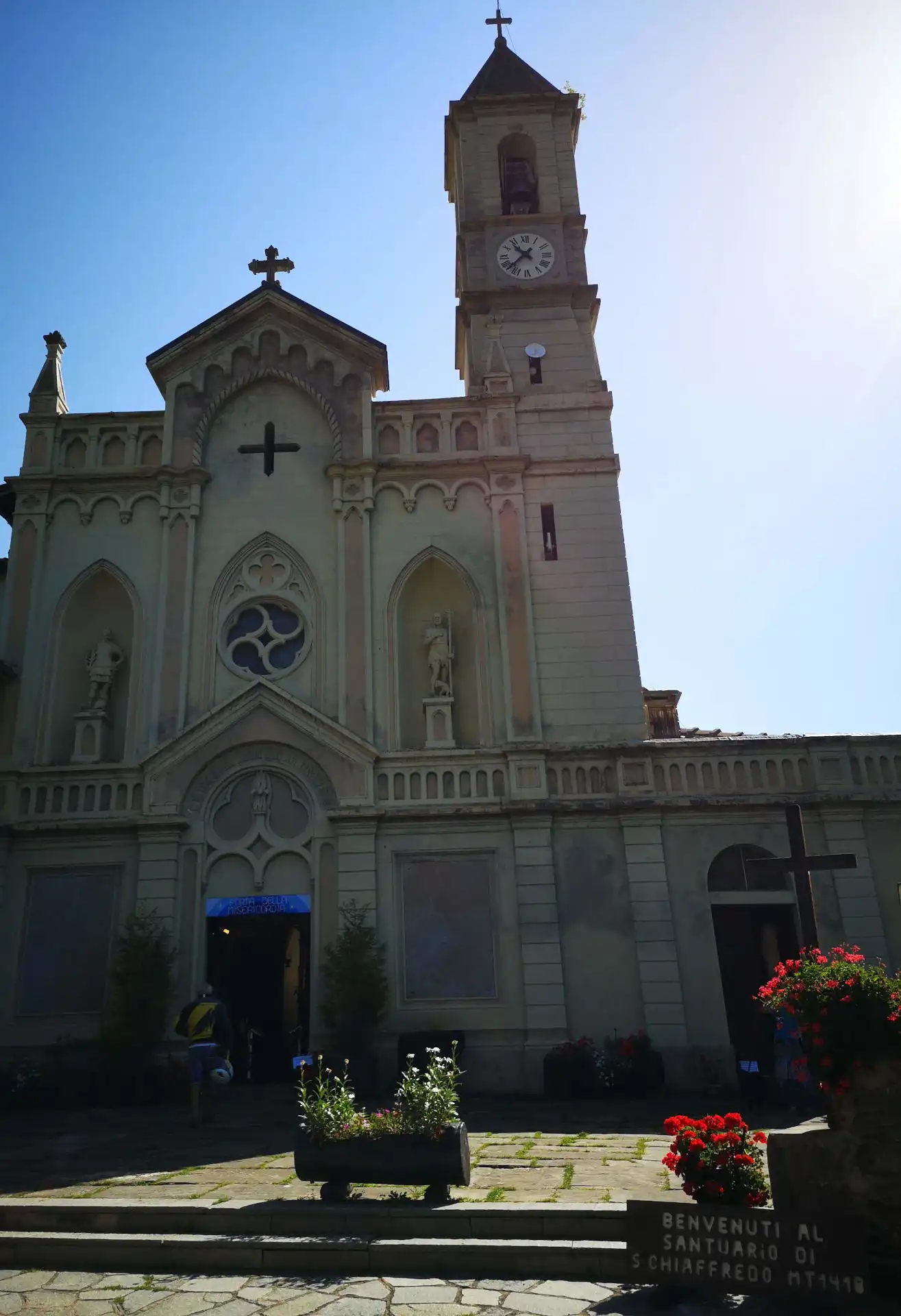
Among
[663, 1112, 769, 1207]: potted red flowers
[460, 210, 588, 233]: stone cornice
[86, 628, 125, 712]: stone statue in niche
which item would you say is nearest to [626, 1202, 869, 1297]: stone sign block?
[663, 1112, 769, 1207]: potted red flowers

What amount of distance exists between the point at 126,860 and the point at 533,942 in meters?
7.96

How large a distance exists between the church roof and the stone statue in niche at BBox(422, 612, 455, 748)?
17.1m

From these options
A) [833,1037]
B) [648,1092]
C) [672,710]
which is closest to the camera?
[833,1037]

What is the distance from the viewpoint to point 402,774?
62.7 ft

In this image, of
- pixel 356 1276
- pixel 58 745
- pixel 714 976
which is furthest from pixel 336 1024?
pixel 356 1276

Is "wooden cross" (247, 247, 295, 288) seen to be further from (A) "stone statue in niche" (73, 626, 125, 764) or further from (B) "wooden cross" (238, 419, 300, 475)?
(A) "stone statue in niche" (73, 626, 125, 764)

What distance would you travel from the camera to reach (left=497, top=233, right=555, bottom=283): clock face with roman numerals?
25.5 meters

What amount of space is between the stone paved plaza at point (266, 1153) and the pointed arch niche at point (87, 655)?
751 cm

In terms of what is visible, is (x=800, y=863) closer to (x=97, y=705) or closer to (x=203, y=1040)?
(x=203, y=1040)

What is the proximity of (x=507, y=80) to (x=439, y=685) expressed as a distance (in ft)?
65.8

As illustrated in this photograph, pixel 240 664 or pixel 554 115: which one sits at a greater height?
pixel 554 115

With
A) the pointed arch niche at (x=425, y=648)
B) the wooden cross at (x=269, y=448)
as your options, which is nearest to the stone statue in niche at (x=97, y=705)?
the wooden cross at (x=269, y=448)

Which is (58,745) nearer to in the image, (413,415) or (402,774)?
(402,774)

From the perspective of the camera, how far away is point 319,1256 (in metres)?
7.31
